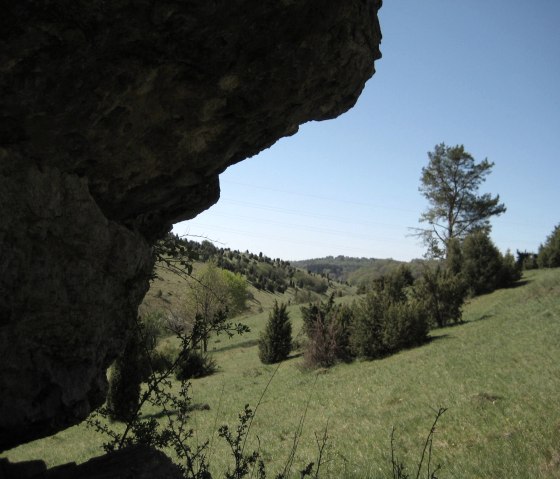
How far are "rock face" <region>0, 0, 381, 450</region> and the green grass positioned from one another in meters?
2.85

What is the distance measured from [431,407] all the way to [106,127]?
294 inches

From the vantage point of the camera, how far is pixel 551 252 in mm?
32844

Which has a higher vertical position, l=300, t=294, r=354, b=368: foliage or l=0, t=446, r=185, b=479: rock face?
l=0, t=446, r=185, b=479: rock face

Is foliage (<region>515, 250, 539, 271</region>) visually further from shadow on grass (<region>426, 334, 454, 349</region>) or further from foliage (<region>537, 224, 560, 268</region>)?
shadow on grass (<region>426, 334, 454, 349</region>)

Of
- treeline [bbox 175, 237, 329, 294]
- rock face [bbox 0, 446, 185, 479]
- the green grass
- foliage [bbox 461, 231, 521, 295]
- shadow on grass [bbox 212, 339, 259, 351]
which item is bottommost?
shadow on grass [bbox 212, 339, 259, 351]

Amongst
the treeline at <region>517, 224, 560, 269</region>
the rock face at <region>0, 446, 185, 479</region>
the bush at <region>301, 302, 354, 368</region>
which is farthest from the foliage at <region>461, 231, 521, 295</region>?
the rock face at <region>0, 446, 185, 479</region>

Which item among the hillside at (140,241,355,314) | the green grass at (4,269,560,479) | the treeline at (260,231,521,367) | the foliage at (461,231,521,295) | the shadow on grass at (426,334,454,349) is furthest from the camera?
the hillside at (140,241,355,314)

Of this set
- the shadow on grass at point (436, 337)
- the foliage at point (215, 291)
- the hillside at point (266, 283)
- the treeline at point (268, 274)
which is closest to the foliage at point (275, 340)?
the foliage at point (215, 291)

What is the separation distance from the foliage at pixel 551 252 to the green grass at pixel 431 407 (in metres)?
13.8

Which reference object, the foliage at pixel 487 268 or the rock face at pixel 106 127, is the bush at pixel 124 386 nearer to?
the rock face at pixel 106 127

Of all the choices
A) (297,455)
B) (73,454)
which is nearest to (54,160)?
(297,455)

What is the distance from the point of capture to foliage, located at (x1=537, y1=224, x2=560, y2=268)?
3241 centimetres

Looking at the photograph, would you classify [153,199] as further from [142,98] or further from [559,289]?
[559,289]

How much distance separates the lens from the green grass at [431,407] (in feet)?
21.5
